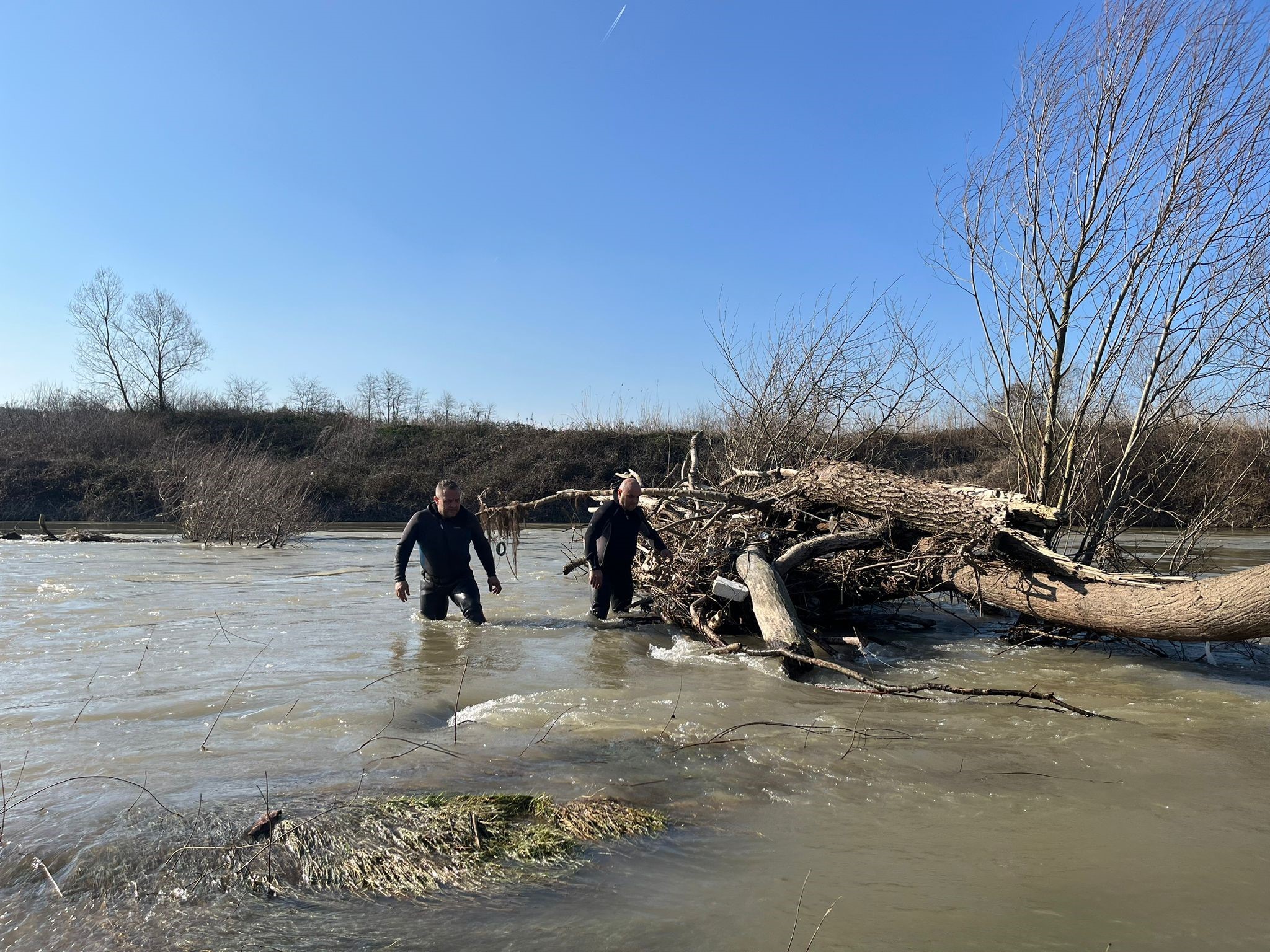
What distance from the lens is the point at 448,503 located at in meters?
8.39

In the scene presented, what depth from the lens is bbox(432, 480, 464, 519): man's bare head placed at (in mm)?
8375

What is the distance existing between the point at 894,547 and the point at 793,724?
10.5 feet

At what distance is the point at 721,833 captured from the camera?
10.8ft

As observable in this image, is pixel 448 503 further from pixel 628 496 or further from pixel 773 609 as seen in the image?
pixel 773 609

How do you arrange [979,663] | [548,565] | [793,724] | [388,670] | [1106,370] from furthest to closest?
[548,565]
[1106,370]
[979,663]
[388,670]
[793,724]

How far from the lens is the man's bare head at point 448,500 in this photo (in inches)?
330

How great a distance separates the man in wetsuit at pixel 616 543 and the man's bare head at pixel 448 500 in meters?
1.43

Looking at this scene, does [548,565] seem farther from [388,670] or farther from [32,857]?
[32,857]

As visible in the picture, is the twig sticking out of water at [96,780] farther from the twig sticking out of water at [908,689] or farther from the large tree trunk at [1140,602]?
the large tree trunk at [1140,602]

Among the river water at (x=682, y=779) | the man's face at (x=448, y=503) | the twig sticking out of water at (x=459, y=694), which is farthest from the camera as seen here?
the man's face at (x=448, y=503)

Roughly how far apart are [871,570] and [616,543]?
264 cm

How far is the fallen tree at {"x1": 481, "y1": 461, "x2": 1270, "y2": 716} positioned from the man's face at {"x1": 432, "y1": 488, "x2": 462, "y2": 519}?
2.32 meters

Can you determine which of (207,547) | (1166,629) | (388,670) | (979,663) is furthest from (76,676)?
(207,547)

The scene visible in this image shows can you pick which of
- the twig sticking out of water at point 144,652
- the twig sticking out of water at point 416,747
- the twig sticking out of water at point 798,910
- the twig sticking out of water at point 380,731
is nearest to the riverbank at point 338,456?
the twig sticking out of water at point 144,652
